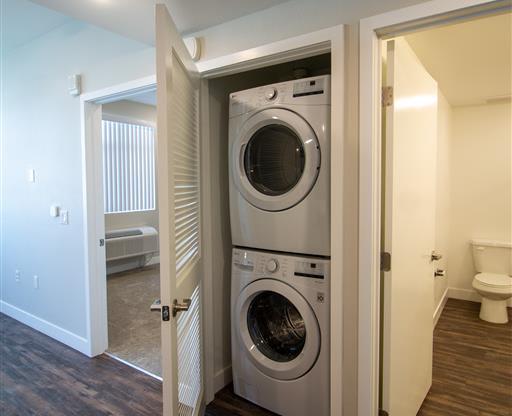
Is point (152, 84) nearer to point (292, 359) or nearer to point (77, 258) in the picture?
point (77, 258)

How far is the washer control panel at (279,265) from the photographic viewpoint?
67.0 inches

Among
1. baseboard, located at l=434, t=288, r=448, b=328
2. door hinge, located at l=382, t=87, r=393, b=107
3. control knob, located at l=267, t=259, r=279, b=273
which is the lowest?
baseboard, located at l=434, t=288, r=448, b=328

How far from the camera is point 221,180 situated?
2209 mm

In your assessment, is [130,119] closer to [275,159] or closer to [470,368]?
[275,159]

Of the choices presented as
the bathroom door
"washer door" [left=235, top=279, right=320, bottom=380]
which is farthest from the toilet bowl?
"washer door" [left=235, top=279, right=320, bottom=380]

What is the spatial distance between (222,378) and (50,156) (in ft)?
7.41

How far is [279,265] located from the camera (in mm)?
1839

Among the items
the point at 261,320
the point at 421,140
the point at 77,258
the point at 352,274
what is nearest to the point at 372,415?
the point at 352,274

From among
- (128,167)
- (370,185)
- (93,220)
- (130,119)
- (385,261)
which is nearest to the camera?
(370,185)

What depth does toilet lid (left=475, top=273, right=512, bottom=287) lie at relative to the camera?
10.7 feet

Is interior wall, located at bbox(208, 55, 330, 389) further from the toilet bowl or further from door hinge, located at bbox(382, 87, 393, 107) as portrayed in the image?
the toilet bowl

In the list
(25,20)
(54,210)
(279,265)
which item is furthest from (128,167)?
(279,265)

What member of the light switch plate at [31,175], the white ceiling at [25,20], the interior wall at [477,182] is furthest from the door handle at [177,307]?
the interior wall at [477,182]

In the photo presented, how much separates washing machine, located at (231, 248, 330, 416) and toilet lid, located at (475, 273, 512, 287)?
2.41 m
